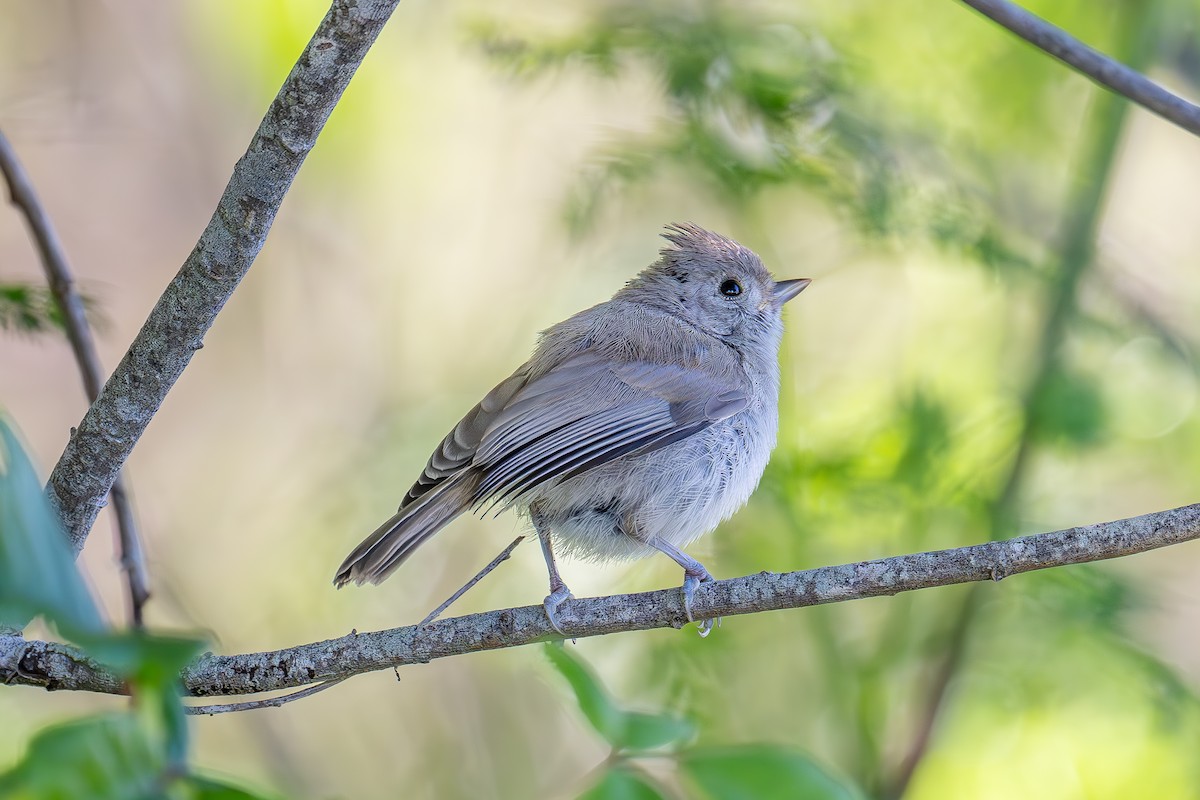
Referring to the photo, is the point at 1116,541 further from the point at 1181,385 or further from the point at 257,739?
the point at 257,739

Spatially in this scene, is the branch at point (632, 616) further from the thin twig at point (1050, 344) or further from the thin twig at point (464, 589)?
the thin twig at point (1050, 344)

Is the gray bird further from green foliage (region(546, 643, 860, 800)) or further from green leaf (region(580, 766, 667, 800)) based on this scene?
green leaf (region(580, 766, 667, 800))

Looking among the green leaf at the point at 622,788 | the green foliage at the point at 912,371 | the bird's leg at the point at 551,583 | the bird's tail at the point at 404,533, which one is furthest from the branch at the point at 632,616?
the green foliage at the point at 912,371

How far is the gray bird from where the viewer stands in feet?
8.73

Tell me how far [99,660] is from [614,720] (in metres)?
0.49

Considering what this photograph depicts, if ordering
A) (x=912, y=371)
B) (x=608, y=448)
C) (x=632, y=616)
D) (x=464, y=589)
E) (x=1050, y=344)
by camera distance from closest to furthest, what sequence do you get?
1. (x=632, y=616)
2. (x=464, y=589)
3. (x=608, y=448)
4. (x=1050, y=344)
5. (x=912, y=371)

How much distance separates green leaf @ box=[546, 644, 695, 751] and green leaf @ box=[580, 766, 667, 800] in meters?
0.07

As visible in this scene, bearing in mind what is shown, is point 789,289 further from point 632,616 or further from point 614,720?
point 614,720

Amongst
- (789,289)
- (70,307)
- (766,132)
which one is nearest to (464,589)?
(70,307)

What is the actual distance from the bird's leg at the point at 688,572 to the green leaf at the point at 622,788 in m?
1.01

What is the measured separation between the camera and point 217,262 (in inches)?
69.8

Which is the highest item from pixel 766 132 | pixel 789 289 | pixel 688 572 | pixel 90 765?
pixel 766 132

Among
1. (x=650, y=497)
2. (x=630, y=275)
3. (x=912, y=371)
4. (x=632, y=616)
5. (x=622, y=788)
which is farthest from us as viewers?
(x=630, y=275)

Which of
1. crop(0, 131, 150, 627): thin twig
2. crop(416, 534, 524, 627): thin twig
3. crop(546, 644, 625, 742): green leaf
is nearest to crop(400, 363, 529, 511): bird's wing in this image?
crop(416, 534, 524, 627): thin twig
